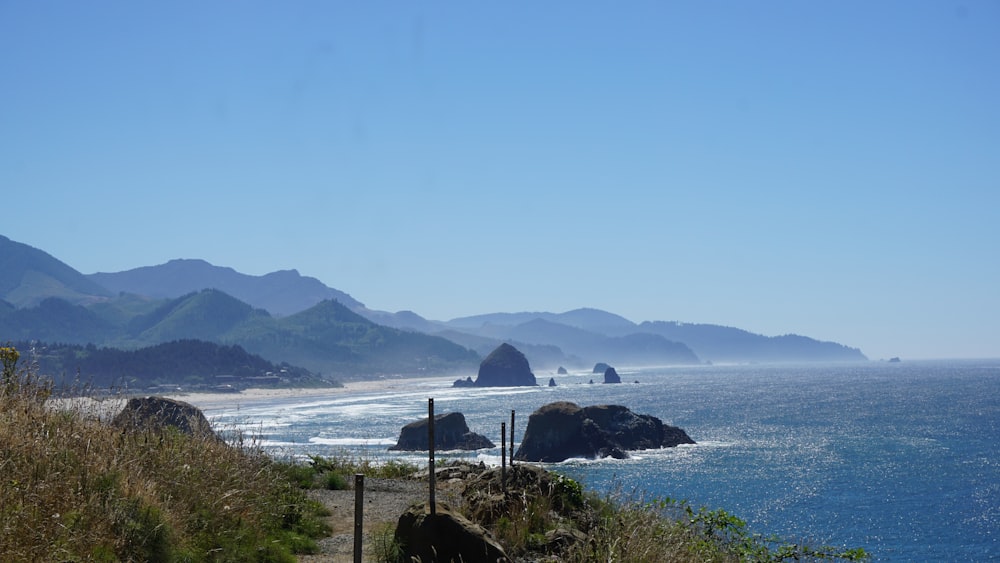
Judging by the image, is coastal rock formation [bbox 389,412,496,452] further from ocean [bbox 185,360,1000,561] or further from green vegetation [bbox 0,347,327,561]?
green vegetation [bbox 0,347,327,561]

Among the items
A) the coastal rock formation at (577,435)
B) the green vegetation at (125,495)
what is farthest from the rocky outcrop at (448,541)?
the coastal rock formation at (577,435)

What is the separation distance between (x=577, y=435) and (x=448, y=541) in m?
69.7

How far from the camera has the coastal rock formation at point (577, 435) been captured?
258 ft

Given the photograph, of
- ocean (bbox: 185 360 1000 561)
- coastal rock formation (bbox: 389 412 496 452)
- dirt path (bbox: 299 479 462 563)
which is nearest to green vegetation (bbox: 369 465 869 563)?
dirt path (bbox: 299 479 462 563)

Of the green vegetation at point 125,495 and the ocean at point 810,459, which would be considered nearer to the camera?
the green vegetation at point 125,495

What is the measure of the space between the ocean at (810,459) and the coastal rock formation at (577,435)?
3111 millimetres

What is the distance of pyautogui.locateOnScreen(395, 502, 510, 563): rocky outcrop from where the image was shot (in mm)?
11516

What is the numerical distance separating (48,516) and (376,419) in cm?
12333

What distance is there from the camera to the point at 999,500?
58062 mm

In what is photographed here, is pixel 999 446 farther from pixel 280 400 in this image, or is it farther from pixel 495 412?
pixel 280 400

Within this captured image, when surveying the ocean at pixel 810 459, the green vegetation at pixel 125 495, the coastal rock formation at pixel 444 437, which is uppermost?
the green vegetation at pixel 125 495

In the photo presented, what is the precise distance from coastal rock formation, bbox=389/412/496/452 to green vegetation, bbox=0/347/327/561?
65.8 metres

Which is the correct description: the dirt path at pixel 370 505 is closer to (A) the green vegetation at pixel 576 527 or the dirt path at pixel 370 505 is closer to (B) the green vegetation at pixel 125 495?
(B) the green vegetation at pixel 125 495

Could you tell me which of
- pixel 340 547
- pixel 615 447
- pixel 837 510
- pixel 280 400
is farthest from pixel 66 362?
pixel 340 547
